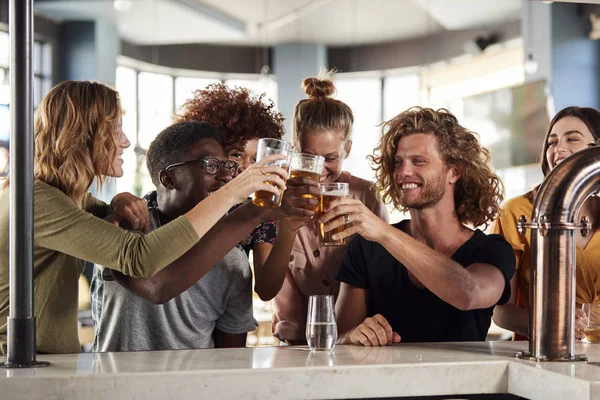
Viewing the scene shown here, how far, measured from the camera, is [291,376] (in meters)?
1.45

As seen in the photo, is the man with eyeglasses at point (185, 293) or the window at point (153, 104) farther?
the window at point (153, 104)

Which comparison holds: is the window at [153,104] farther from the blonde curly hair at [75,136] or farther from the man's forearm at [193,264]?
the man's forearm at [193,264]

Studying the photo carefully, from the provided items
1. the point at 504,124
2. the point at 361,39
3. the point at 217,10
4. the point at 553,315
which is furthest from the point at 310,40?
the point at 553,315

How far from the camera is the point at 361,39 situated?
8914mm

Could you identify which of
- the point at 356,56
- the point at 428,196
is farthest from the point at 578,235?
the point at 356,56

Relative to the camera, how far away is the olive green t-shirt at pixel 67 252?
5.45 feet

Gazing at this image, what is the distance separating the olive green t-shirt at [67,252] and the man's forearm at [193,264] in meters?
0.12

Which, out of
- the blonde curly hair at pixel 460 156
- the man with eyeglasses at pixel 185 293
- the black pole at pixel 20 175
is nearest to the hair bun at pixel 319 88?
the blonde curly hair at pixel 460 156

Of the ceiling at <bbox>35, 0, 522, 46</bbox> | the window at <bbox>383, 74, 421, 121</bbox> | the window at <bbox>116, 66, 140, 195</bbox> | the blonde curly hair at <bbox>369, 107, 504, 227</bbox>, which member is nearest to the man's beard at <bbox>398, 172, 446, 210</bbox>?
the blonde curly hair at <bbox>369, 107, 504, 227</bbox>

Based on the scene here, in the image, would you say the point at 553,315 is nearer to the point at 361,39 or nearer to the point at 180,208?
the point at 180,208

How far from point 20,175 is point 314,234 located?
1.43 metres

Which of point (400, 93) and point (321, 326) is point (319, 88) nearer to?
point (321, 326)

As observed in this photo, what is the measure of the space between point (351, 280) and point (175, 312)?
1.58ft

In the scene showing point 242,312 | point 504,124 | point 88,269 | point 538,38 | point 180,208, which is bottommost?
point 88,269
